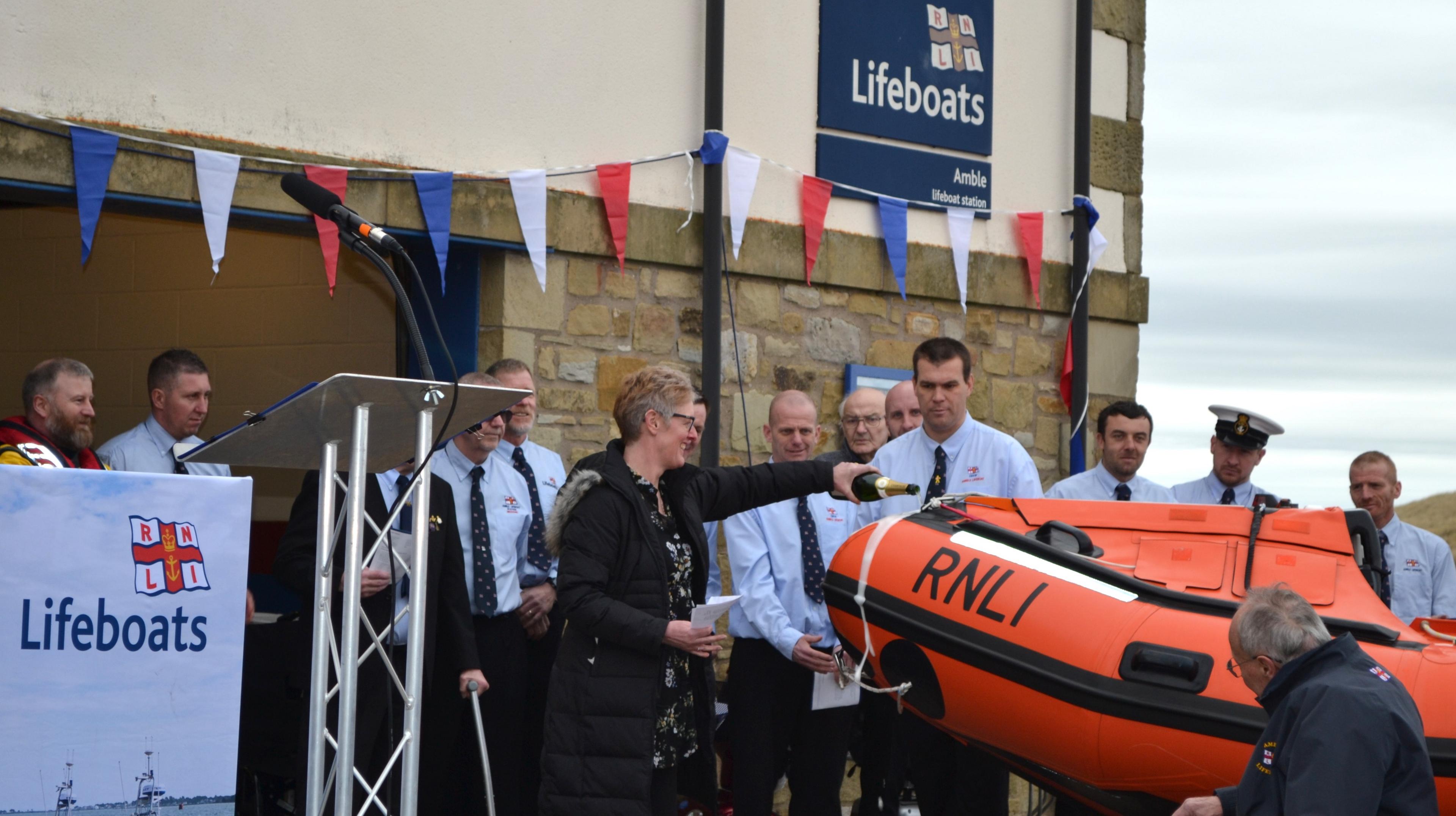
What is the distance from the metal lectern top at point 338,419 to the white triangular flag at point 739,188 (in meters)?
3.05

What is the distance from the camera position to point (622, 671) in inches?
136

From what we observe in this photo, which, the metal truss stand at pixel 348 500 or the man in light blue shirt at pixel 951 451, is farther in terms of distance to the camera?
the man in light blue shirt at pixel 951 451

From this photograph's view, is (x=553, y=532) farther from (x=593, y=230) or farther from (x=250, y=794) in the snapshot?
(x=593, y=230)

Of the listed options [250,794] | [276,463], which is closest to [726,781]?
[250,794]

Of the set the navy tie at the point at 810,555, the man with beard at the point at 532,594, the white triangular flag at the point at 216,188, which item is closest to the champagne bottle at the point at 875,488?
the navy tie at the point at 810,555

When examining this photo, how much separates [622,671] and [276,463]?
36.6 inches

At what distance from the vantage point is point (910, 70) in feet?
22.4

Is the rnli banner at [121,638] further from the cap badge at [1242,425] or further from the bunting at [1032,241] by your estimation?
the bunting at [1032,241]

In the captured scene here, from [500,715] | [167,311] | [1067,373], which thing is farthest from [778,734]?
[167,311]

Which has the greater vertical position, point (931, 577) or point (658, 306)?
Result: point (658, 306)

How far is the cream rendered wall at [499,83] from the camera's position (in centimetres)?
488

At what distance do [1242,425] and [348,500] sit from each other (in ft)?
12.0

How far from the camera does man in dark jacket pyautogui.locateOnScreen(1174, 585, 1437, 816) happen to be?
289 cm

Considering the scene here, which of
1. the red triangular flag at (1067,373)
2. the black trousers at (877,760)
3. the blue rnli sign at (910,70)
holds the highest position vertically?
the blue rnli sign at (910,70)
